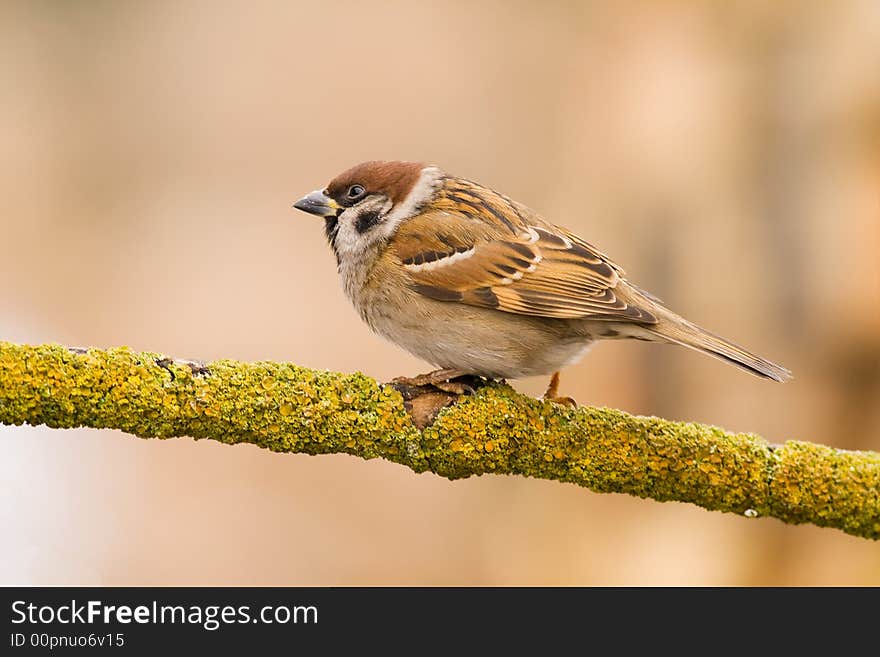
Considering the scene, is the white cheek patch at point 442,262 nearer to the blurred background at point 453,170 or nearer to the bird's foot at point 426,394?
the bird's foot at point 426,394

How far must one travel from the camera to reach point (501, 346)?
11.6 ft

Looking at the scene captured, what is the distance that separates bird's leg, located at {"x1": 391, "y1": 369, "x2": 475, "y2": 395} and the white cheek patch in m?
0.43

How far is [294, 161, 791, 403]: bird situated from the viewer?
3.52 metres

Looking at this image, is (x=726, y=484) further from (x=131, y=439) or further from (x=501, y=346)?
(x=131, y=439)

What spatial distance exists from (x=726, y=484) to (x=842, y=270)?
333 centimetres

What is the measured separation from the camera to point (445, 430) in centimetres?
295

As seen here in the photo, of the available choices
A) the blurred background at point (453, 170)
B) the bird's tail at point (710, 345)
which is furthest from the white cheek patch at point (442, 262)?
the blurred background at point (453, 170)

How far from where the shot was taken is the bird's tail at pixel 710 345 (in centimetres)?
318

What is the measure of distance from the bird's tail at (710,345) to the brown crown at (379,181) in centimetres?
109

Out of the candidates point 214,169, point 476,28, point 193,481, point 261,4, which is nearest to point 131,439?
point 193,481

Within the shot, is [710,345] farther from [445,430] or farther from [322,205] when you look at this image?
[322,205]

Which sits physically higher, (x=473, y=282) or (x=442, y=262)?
(x=442, y=262)

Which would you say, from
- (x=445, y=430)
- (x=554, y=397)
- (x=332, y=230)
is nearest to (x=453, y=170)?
(x=332, y=230)

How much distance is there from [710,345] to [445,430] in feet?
3.19
